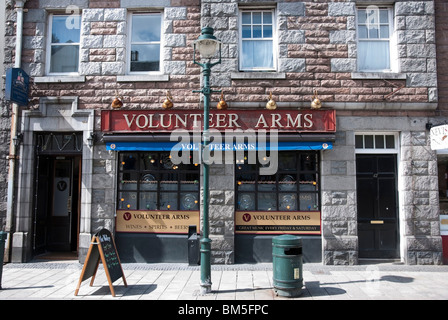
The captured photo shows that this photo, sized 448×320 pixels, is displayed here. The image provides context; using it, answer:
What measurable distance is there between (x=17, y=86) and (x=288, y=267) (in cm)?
810

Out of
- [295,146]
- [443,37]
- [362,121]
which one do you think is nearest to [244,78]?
[295,146]

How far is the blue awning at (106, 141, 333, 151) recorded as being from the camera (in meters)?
9.71

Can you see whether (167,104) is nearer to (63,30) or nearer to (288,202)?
(63,30)

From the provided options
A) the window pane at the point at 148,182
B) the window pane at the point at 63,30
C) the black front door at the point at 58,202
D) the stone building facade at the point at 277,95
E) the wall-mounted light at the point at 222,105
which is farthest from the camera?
the black front door at the point at 58,202

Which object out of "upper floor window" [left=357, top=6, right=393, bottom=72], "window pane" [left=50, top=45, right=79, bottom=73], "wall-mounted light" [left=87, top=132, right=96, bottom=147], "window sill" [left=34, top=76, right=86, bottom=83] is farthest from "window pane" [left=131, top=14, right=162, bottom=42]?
"upper floor window" [left=357, top=6, right=393, bottom=72]

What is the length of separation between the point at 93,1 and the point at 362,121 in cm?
806

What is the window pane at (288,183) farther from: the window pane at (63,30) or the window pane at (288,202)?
the window pane at (63,30)

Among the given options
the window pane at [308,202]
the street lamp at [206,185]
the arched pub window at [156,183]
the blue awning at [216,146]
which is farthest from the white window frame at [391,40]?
the arched pub window at [156,183]

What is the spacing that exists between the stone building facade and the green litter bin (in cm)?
274

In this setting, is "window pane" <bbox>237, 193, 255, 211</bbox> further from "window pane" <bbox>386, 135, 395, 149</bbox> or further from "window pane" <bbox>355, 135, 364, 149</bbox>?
"window pane" <bbox>386, 135, 395, 149</bbox>

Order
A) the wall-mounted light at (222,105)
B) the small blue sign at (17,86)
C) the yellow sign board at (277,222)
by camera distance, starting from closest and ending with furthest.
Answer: the small blue sign at (17,86)
the wall-mounted light at (222,105)
the yellow sign board at (277,222)

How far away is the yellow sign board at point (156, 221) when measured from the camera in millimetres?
10016

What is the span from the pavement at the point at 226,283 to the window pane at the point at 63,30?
620 cm

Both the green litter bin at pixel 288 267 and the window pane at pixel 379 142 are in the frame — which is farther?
the window pane at pixel 379 142
